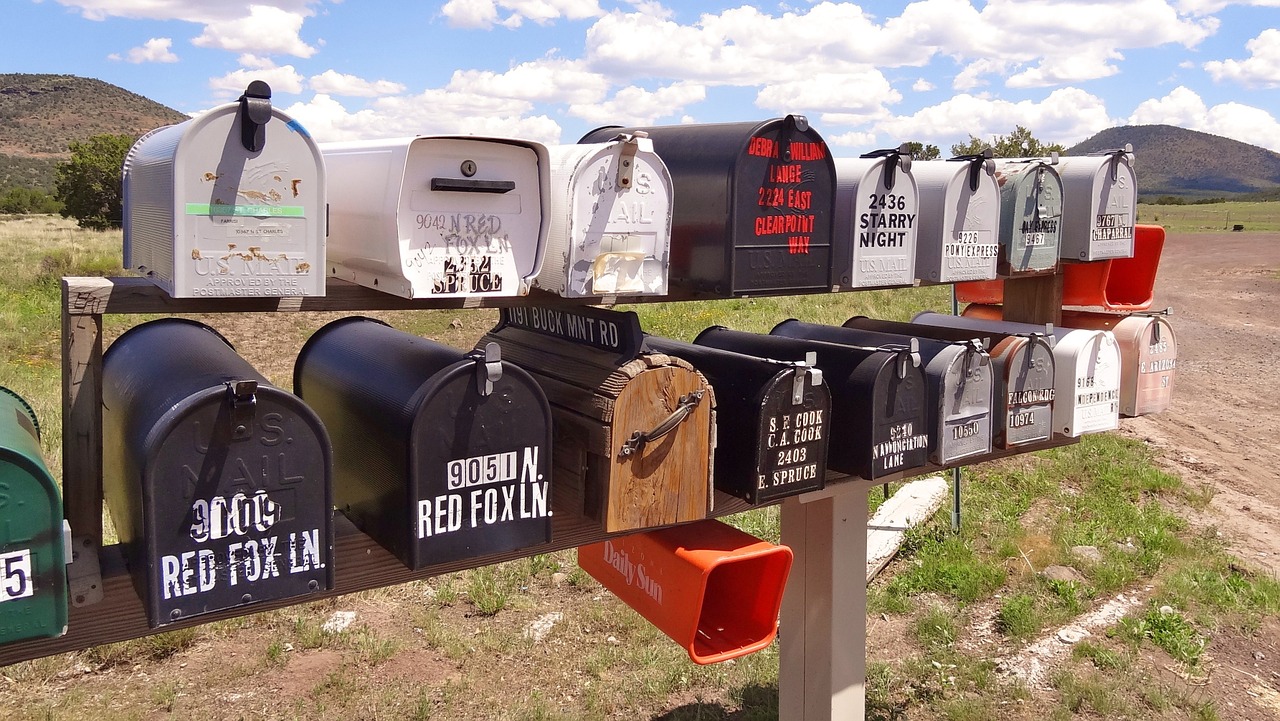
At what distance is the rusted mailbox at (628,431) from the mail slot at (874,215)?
0.58 m

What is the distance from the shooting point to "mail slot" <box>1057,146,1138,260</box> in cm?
270

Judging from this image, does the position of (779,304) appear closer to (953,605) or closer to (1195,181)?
(953,605)

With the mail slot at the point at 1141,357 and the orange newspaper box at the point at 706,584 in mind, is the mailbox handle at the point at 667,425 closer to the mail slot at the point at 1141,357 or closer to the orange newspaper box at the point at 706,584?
the orange newspaper box at the point at 706,584

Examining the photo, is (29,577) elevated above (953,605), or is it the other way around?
(29,577)

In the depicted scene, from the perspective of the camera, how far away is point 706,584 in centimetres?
200

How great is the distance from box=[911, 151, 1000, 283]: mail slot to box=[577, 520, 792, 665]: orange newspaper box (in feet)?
2.75

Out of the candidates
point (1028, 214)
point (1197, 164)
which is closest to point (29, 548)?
point (1028, 214)

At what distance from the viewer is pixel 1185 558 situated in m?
5.23

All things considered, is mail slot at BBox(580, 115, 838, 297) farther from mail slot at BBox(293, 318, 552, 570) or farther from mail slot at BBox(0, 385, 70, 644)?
mail slot at BBox(0, 385, 70, 644)

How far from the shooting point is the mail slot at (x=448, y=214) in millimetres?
1403

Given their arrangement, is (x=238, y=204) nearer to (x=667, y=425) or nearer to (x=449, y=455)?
(x=449, y=455)

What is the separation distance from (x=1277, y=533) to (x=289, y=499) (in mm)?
6300

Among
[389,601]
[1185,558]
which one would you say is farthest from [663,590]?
[1185,558]

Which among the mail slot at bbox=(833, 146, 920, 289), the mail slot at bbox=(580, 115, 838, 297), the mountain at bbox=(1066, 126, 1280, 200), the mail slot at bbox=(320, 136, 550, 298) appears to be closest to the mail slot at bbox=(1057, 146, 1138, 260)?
the mail slot at bbox=(833, 146, 920, 289)
